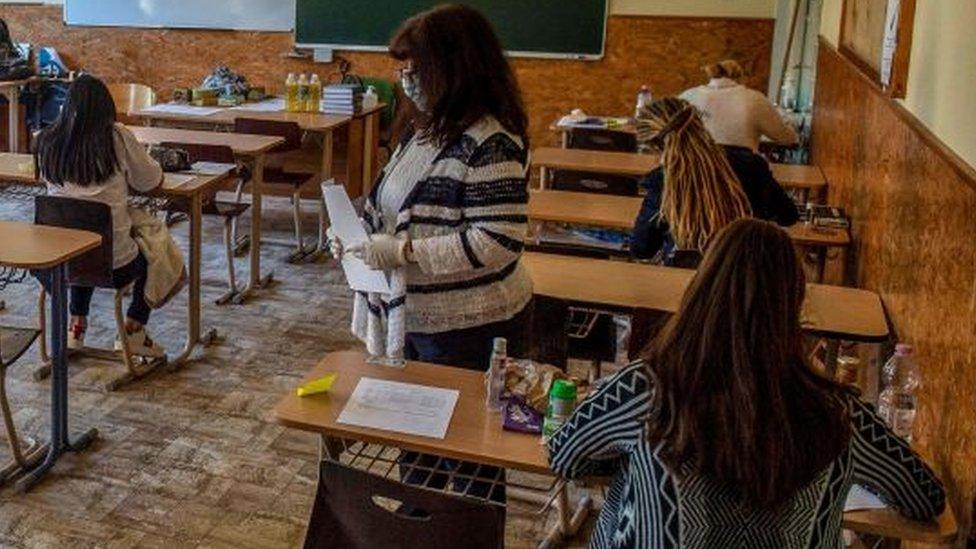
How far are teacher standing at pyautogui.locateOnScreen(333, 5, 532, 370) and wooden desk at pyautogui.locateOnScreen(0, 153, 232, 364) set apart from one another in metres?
1.89

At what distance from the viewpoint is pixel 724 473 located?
145cm

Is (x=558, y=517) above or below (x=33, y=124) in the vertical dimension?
below

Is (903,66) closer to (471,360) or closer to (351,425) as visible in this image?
(471,360)

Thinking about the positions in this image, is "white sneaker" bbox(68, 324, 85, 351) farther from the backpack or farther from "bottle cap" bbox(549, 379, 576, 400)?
the backpack

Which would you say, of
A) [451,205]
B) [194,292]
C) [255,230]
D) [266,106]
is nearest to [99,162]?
[194,292]

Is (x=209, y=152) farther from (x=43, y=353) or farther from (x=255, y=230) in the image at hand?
(x=43, y=353)

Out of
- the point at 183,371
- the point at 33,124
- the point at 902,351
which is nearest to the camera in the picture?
the point at 902,351

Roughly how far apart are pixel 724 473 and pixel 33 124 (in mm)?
7265

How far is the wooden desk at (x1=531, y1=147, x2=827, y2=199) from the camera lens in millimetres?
4918

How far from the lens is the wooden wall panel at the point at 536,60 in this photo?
24.4 feet

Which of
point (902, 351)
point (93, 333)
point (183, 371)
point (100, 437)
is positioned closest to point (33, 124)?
point (93, 333)

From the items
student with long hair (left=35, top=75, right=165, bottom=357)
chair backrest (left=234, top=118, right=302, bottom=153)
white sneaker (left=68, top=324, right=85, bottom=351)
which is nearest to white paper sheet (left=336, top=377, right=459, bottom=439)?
student with long hair (left=35, top=75, right=165, bottom=357)

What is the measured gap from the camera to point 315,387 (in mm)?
2172

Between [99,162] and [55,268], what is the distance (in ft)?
2.59
